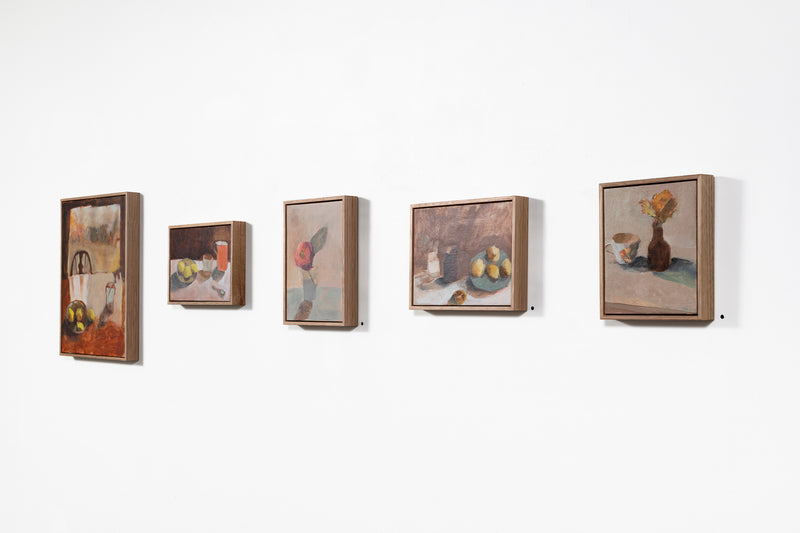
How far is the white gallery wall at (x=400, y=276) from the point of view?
2330 millimetres

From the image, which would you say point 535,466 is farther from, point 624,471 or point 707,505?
point 707,505

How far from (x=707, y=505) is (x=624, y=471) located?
0.81 ft

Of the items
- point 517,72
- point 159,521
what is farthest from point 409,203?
point 159,521

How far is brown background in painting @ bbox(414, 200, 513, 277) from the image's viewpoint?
8.78 ft

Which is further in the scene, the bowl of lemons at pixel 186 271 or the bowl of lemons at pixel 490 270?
the bowl of lemons at pixel 186 271

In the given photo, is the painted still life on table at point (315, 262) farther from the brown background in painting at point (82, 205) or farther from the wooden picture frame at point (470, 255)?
the brown background in painting at point (82, 205)

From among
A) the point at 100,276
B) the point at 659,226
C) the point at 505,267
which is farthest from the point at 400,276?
the point at 100,276

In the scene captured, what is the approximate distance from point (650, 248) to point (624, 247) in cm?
8

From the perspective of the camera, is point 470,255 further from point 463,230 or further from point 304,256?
point 304,256

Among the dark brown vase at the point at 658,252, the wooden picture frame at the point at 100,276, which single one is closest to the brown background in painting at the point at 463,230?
the dark brown vase at the point at 658,252

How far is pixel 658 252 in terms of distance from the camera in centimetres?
241

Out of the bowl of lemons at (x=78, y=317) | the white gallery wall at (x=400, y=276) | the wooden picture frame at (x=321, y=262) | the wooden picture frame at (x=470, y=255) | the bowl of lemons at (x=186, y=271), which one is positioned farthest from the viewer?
the bowl of lemons at (x=78, y=317)

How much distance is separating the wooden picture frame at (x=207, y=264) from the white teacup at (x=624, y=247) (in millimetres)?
1538

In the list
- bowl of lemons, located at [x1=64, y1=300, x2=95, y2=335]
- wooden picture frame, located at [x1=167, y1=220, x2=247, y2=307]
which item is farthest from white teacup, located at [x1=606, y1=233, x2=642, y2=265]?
bowl of lemons, located at [x1=64, y1=300, x2=95, y2=335]
